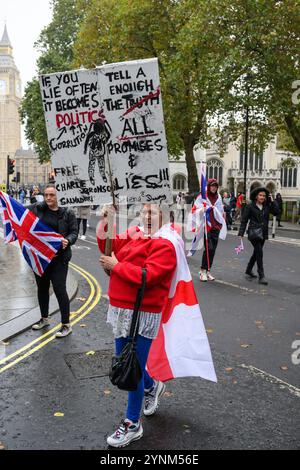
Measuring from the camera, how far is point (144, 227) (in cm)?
374

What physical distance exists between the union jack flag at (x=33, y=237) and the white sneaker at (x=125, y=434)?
2.90 m

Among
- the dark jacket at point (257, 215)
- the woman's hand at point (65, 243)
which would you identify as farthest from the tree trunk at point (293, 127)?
the woman's hand at point (65, 243)

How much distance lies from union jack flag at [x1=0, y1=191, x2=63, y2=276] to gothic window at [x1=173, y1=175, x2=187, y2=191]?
200 feet

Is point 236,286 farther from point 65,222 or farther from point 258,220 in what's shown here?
point 65,222

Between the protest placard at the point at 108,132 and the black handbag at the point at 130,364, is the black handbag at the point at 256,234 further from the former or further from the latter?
the black handbag at the point at 130,364

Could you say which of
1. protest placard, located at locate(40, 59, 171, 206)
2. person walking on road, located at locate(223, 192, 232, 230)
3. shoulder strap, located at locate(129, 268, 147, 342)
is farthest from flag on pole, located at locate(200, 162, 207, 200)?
person walking on road, located at locate(223, 192, 232, 230)

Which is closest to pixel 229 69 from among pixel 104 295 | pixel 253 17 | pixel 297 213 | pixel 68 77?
pixel 253 17

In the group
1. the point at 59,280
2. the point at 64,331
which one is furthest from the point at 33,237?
the point at 64,331

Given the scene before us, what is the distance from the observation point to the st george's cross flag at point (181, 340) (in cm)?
399

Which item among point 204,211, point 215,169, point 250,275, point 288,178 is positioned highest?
point 215,169

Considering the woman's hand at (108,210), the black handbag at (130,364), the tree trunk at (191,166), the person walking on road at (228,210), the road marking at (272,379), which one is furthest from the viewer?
the tree trunk at (191,166)

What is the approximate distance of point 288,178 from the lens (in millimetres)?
71812

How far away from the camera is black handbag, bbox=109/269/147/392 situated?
3.46m

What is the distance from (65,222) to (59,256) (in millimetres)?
448
